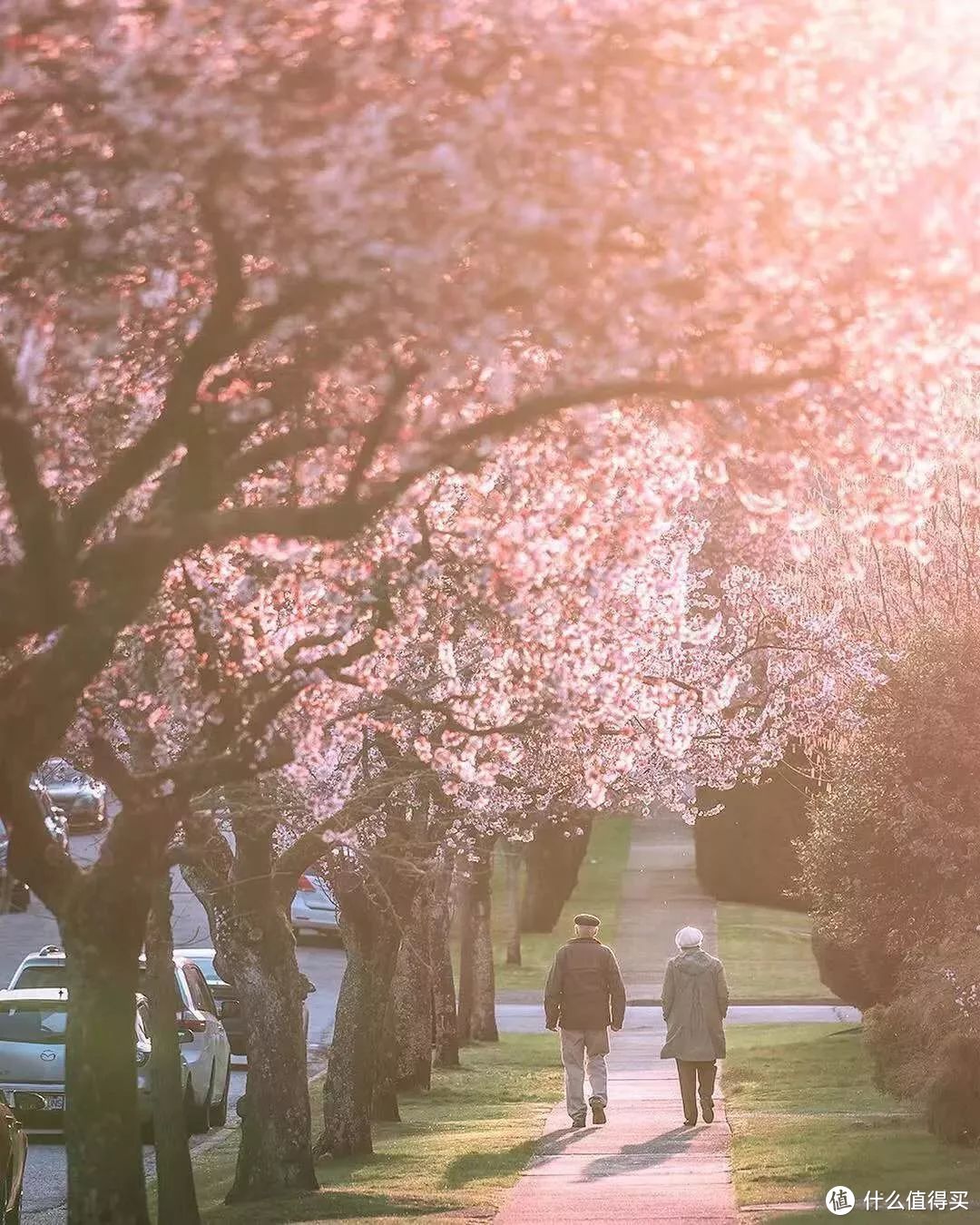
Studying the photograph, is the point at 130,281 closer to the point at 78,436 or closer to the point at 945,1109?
the point at 78,436

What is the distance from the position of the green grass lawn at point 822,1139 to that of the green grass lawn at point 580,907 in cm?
1670

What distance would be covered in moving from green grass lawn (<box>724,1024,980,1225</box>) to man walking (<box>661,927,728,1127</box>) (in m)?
0.48

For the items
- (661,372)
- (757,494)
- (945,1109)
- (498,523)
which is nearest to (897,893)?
(945,1109)

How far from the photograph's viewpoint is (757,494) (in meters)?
9.29

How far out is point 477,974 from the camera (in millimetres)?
32906

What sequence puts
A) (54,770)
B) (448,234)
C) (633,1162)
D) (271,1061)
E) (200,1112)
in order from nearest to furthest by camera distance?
(448,234)
(271,1061)
(633,1162)
(54,770)
(200,1112)

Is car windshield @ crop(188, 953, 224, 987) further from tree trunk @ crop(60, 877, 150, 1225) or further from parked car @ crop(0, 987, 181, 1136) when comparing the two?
tree trunk @ crop(60, 877, 150, 1225)

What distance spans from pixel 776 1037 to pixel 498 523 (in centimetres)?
2164

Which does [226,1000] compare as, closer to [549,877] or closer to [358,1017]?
[358,1017]

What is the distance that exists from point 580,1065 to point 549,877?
30.5 meters

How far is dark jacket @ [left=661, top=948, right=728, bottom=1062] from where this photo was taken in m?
18.5

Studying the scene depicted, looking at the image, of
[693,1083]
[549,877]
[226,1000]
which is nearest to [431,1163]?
[693,1083]

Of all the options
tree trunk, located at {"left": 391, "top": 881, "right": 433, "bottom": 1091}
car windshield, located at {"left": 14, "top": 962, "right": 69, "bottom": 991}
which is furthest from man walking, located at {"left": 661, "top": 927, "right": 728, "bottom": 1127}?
car windshield, located at {"left": 14, "top": 962, "right": 69, "bottom": 991}

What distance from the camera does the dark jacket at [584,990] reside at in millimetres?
19094
